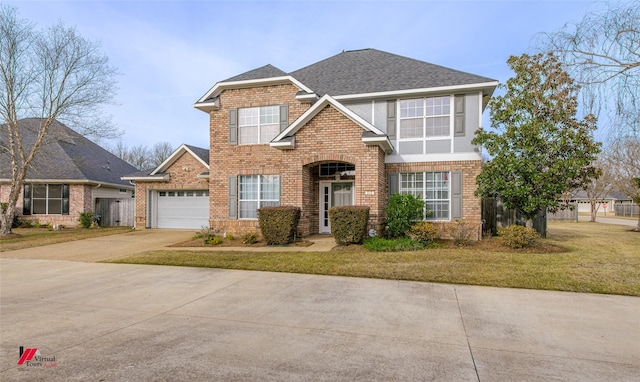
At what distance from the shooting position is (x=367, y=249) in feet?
35.2

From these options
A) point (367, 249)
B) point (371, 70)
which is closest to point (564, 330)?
point (367, 249)

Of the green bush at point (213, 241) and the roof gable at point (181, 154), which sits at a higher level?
the roof gable at point (181, 154)

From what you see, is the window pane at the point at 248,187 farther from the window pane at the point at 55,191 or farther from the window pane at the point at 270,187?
the window pane at the point at 55,191

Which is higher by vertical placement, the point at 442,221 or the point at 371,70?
the point at 371,70

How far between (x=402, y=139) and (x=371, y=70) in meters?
4.18

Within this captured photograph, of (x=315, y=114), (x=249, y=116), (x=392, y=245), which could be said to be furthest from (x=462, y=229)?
(x=249, y=116)

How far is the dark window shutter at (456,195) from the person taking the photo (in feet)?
42.6

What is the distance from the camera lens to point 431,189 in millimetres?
13438

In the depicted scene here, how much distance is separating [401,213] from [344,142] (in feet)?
10.4

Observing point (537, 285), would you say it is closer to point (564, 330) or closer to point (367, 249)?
point (564, 330)

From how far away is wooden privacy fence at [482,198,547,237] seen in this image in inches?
582

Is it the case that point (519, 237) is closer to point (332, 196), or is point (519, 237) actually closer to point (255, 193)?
point (332, 196)

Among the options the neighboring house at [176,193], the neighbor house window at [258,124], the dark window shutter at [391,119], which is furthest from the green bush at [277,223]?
the neighboring house at [176,193]

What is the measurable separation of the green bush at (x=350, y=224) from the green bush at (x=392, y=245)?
41cm
